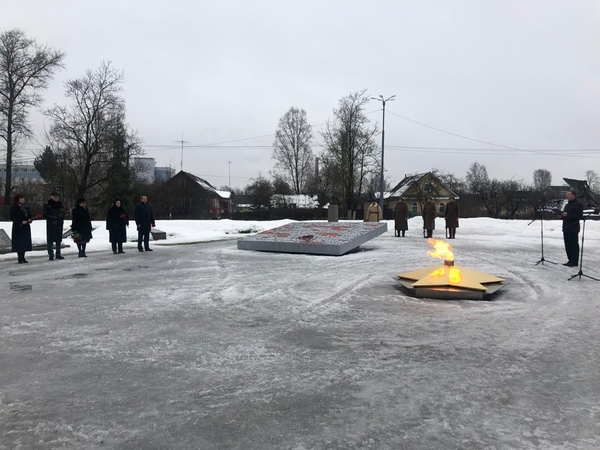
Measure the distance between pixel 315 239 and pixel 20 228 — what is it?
800 centimetres

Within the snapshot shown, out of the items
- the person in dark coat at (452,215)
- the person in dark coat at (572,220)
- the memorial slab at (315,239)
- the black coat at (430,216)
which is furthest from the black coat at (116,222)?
the person in dark coat at (452,215)

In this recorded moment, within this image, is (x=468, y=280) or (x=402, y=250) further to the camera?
(x=402, y=250)

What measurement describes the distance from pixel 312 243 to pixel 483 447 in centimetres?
1106

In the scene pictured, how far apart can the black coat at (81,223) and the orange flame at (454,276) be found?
1005 cm

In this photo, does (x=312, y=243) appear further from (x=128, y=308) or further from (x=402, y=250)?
(x=128, y=308)

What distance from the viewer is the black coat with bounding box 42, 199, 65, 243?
11.9 metres

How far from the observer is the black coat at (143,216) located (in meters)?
13.7

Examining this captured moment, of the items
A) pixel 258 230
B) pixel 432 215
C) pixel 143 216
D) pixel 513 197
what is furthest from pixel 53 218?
pixel 513 197

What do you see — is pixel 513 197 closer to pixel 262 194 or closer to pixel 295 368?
pixel 262 194

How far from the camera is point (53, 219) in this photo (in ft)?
39.6

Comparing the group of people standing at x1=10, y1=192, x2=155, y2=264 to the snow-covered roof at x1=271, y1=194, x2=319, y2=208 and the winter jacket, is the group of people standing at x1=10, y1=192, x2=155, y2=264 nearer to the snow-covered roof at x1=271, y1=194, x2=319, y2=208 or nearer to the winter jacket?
the winter jacket

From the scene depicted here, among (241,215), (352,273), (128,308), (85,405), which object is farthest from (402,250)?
(241,215)

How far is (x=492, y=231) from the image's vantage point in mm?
25984

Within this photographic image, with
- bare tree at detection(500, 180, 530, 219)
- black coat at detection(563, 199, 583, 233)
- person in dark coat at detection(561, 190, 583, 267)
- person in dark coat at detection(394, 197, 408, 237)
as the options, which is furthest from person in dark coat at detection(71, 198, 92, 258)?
bare tree at detection(500, 180, 530, 219)
